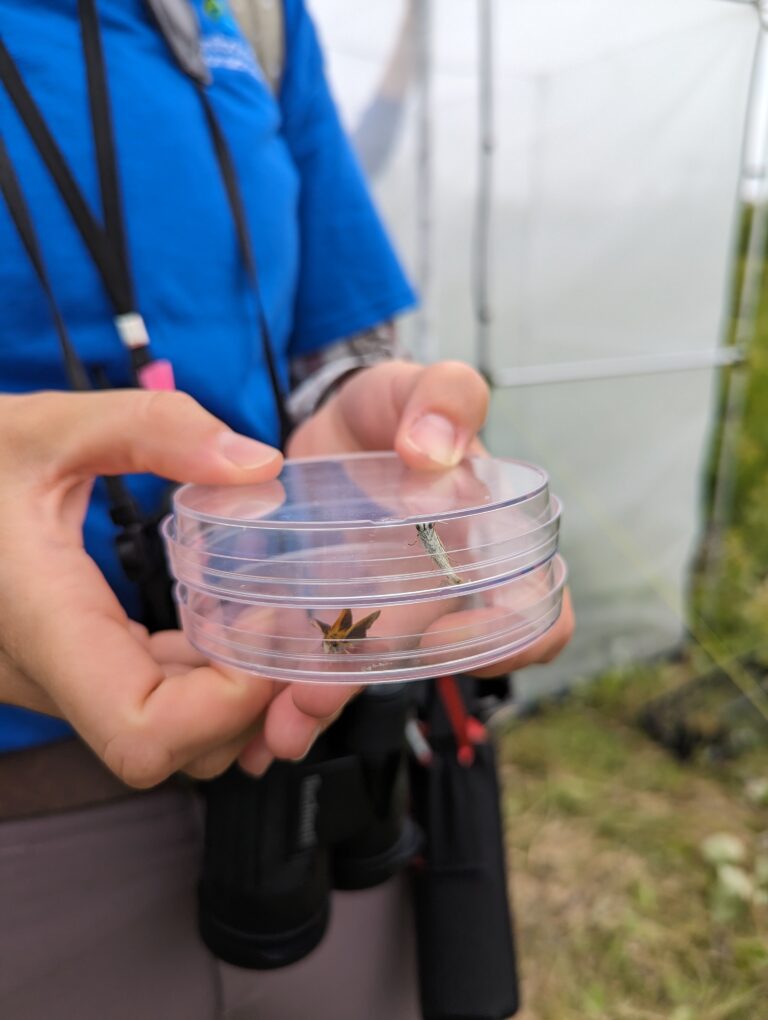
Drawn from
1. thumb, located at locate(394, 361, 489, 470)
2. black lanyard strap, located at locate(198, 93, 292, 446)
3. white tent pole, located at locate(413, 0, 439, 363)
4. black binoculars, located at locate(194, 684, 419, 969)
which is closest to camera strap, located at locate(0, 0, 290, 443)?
black lanyard strap, located at locate(198, 93, 292, 446)

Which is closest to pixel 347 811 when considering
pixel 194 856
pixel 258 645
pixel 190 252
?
pixel 194 856

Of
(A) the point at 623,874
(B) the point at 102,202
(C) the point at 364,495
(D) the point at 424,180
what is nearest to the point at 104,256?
(B) the point at 102,202

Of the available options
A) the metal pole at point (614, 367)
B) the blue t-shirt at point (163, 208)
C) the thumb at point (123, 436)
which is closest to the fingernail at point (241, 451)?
the thumb at point (123, 436)

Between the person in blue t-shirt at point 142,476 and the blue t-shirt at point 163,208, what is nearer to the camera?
the person in blue t-shirt at point 142,476

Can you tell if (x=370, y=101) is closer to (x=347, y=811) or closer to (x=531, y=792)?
(x=347, y=811)

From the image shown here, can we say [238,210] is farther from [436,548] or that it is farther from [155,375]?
[436,548]

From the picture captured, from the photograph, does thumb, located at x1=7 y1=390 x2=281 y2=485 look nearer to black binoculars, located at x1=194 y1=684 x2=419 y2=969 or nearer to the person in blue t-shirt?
the person in blue t-shirt

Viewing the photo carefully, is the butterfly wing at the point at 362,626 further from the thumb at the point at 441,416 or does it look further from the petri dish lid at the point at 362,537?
the thumb at the point at 441,416
